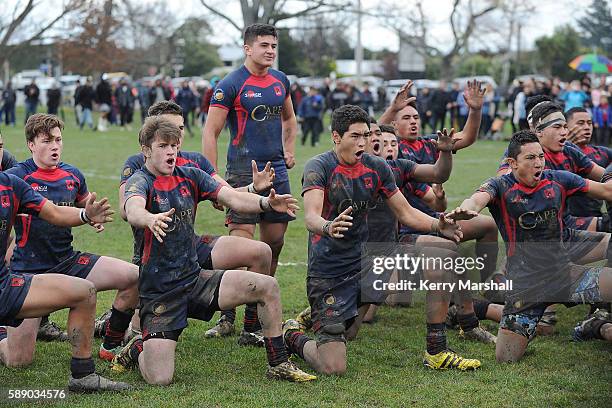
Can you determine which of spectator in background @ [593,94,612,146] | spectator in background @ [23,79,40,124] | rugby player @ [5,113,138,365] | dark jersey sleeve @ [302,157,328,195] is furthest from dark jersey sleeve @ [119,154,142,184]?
spectator in background @ [23,79,40,124]

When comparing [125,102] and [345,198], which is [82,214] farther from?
[125,102]

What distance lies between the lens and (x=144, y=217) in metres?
5.69

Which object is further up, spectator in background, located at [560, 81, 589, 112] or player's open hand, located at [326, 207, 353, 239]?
spectator in background, located at [560, 81, 589, 112]

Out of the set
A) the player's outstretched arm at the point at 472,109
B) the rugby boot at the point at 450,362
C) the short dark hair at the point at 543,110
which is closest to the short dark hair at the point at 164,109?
the player's outstretched arm at the point at 472,109

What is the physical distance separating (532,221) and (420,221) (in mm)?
905

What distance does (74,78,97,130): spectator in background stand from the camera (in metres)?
33.7

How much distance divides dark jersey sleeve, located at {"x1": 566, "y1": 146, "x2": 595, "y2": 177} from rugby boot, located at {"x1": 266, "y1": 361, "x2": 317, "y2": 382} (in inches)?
131

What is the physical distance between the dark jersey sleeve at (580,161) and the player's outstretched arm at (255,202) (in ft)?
9.87

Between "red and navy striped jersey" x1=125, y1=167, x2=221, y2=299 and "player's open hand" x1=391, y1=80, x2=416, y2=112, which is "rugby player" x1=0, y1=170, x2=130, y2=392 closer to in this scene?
"red and navy striped jersey" x1=125, y1=167, x2=221, y2=299

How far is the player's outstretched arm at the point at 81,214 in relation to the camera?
576 centimetres

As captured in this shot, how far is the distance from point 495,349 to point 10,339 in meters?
3.62

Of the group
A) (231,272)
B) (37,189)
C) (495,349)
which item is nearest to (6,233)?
(37,189)

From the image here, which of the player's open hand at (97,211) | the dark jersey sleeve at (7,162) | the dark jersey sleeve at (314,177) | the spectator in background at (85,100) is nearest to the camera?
the player's open hand at (97,211)

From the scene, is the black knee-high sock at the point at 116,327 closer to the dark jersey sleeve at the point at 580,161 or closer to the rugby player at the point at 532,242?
the rugby player at the point at 532,242
